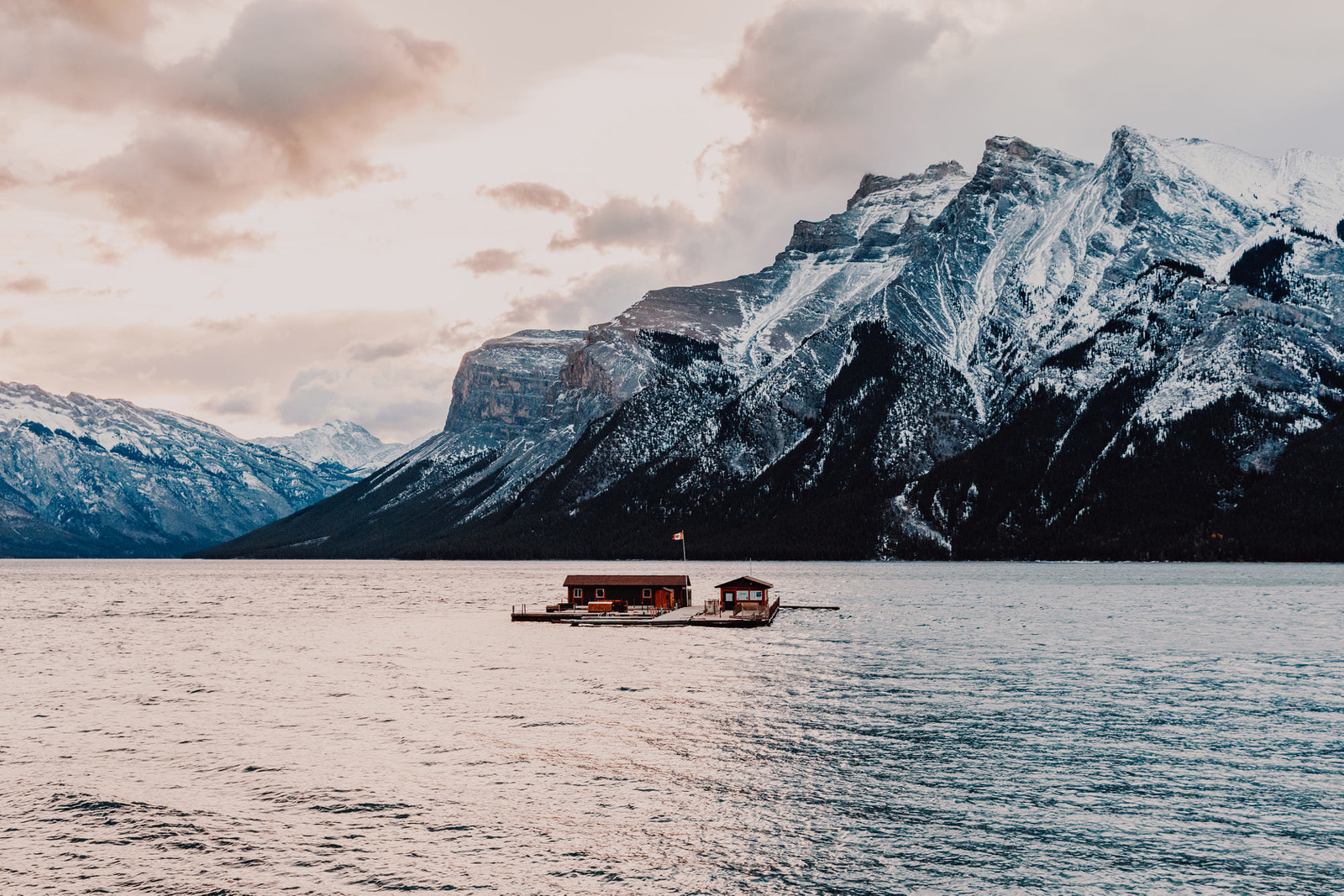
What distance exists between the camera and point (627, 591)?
140375mm

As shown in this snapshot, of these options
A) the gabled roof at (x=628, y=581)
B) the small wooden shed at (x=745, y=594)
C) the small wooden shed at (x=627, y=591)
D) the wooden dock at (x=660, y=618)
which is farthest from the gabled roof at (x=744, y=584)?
the gabled roof at (x=628, y=581)

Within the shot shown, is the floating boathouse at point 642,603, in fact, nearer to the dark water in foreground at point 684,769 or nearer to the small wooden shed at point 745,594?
the small wooden shed at point 745,594

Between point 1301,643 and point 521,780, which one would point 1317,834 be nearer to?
point 521,780

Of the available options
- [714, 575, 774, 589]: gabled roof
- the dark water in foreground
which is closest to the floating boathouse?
[714, 575, 774, 589]: gabled roof

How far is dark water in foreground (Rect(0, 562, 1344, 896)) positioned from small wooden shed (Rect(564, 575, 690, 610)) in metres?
40.5

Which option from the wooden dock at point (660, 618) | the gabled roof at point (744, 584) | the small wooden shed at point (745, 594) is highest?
the gabled roof at point (744, 584)

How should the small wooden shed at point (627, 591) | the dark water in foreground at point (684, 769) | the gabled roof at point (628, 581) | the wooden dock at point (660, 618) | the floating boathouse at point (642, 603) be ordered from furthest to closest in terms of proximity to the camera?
the gabled roof at point (628, 581)
the small wooden shed at point (627, 591)
the floating boathouse at point (642, 603)
the wooden dock at point (660, 618)
the dark water in foreground at point (684, 769)

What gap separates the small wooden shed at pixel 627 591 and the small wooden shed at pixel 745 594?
7.30 meters

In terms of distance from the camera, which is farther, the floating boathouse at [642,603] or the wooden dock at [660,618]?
the floating boathouse at [642,603]

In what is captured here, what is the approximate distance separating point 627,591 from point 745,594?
50.0 feet

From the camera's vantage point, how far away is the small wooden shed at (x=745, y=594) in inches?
5330

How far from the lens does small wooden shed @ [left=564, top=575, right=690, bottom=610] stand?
139 metres

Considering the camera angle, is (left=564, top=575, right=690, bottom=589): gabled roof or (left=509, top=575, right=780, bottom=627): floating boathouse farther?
(left=564, top=575, right=690, bottom=589): gabled roof

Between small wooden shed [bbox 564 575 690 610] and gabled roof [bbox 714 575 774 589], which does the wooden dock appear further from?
gabled roof [bbox 714 575 774 589]
